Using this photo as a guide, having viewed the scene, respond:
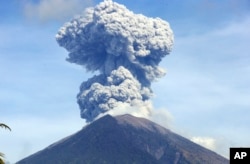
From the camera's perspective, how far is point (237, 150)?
113 feet

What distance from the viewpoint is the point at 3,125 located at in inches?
1137

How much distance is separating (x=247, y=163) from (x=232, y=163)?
97 centimetres

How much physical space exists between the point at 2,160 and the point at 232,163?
1335 cm

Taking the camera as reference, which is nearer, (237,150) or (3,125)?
(3,125)

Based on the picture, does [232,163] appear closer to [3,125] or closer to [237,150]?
[237,150]

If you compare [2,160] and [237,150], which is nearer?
[2,160]

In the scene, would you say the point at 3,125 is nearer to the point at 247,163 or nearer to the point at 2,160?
the point at 2,160

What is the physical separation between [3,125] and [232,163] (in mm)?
13595

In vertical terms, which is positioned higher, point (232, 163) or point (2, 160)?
point (232, 163)

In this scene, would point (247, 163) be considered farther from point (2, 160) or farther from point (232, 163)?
point (2, 160)

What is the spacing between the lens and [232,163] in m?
33.8

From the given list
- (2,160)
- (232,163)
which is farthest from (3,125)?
(232,163)

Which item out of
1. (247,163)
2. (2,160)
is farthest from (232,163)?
(2,160)

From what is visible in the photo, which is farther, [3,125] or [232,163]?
[232,163]
